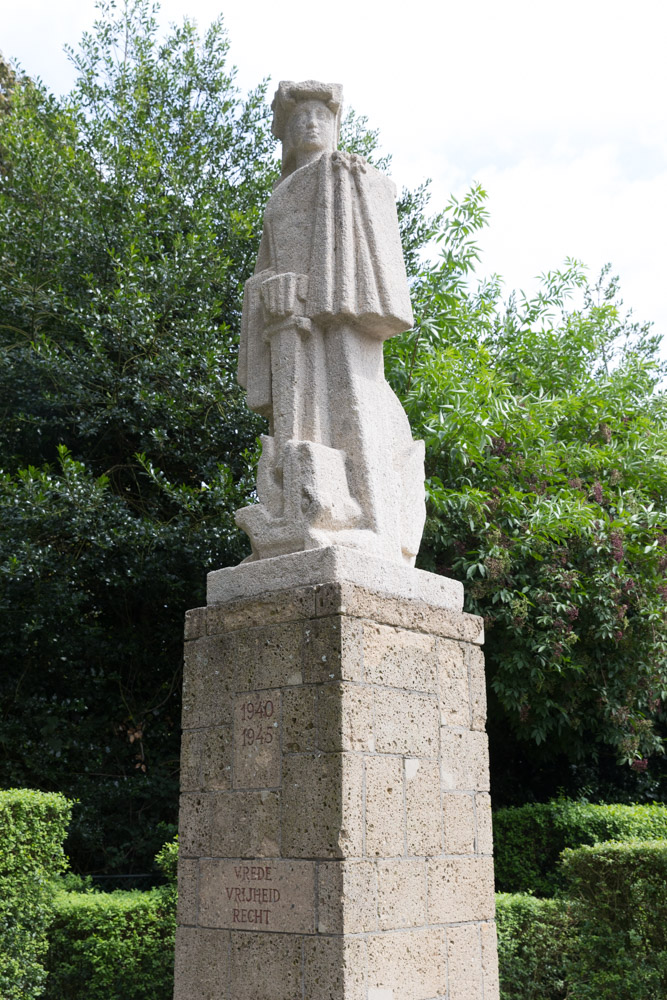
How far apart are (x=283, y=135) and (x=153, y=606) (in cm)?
553

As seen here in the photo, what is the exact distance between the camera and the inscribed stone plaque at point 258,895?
352 centimetres

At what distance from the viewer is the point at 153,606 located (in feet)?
30.6

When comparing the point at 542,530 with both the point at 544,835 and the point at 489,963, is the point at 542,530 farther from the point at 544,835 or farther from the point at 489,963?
the point at 489,963

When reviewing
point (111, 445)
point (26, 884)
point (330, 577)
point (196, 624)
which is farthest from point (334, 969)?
point (111, 445)

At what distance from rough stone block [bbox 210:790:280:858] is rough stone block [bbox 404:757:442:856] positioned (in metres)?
0.53

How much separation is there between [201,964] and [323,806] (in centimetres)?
93

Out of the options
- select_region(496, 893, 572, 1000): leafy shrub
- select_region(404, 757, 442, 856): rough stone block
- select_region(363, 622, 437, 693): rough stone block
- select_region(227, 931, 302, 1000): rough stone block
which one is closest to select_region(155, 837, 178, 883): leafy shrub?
select_region(496, 893, 572, 1000): leafy shrub

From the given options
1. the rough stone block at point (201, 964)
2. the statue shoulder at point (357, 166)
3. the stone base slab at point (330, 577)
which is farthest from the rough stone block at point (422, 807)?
the statue shoulder at point (357, 166)

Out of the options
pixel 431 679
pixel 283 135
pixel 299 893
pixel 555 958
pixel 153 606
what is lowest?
pixel 555 958

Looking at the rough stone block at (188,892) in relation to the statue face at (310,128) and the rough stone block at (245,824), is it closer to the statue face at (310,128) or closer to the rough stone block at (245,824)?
the rough stone block at (245,824)

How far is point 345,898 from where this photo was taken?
340cm

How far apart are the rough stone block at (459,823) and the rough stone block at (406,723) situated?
9.1 inches

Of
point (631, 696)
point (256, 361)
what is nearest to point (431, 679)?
point (256, 361)

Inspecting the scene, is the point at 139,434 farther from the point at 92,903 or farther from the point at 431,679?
the point at 431,679
